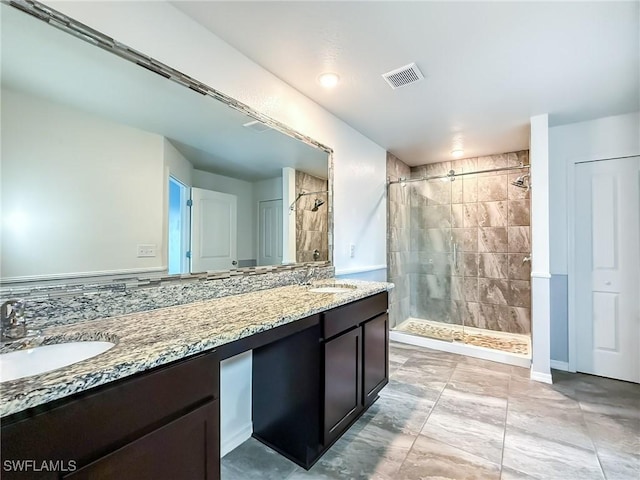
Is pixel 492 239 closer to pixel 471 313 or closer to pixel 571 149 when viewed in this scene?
pixel 471 313

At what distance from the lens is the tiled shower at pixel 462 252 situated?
3553 millimetres

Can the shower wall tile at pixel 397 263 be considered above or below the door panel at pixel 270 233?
below

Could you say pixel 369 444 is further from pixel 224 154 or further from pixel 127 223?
pixel 224 154

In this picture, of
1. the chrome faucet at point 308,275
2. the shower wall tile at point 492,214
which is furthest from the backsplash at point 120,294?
the shower wall tile at point 492,214

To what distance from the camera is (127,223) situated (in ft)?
4.19

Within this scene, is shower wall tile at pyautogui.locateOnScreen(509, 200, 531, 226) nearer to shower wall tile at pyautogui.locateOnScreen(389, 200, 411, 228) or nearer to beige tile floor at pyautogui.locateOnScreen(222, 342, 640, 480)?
shower wall tile at pyautogui.locateOnScreen(389, 200, 411, 228)

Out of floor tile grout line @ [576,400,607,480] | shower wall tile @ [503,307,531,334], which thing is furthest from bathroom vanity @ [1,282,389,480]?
shower wall tile @ [503,307,531,334]

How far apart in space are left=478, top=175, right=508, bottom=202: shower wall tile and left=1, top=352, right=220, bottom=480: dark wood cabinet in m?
3.84

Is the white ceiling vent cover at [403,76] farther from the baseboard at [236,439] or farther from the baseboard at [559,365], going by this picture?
the baseboard at [559,365]

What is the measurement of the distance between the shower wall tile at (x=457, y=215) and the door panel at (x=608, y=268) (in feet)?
4.23

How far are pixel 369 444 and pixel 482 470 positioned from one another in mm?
582

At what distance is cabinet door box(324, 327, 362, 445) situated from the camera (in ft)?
5.06

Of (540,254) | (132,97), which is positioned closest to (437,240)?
(540,254)

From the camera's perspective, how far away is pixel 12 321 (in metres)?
0.93
